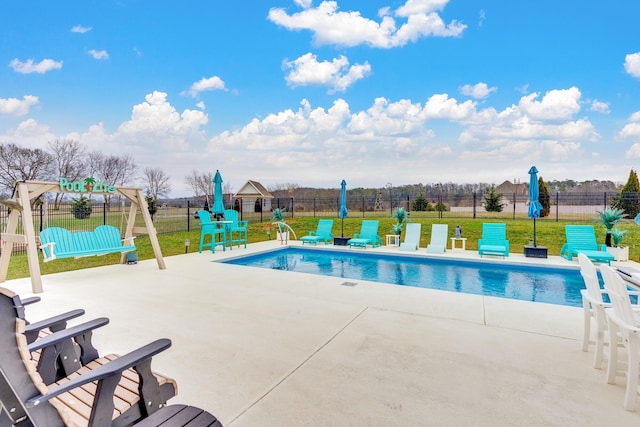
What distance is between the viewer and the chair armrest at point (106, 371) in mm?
1141

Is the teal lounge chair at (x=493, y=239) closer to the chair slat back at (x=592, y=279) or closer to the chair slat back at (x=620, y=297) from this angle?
the chair slat back at (x=592, y=279)

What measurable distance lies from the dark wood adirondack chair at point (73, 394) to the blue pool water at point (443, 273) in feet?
19.7

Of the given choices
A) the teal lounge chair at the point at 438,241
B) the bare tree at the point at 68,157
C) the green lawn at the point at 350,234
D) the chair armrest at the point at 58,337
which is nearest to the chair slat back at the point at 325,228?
the green lawn at the point at 350,234

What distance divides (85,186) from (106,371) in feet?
21.6

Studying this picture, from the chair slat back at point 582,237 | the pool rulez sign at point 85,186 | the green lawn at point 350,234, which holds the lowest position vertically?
the green lawn at point 350,234

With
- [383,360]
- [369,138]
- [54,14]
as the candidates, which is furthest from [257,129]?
[383,360]

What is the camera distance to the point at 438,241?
1005cm

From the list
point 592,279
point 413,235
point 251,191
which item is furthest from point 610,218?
point 251,191

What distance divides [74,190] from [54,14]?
8906mm

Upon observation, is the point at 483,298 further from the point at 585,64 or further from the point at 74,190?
the point at 585,64

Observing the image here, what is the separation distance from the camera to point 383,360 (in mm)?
2914

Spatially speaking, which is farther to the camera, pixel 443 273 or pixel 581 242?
pixel 581 242

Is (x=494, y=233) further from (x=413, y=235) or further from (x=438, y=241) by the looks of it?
(x=413, y=235)

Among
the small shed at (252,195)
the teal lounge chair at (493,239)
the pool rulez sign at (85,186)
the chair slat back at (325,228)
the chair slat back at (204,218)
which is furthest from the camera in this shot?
the small shed at (252,195)
